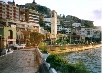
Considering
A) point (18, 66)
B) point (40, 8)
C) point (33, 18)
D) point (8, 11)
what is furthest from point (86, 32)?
point (18, 66)

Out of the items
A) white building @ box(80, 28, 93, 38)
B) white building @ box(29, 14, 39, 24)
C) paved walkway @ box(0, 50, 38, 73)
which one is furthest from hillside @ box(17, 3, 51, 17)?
paved walkway @ box(0, 50, 38, 73)

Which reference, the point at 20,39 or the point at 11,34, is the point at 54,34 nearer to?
the point at 20,39

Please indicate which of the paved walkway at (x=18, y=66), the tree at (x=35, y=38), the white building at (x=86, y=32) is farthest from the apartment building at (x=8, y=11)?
the paved walkway at (x=18, y=66)

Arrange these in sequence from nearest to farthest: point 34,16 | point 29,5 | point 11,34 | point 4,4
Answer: point 11,34 < point 4,4 < point 34,16 < point 29,5

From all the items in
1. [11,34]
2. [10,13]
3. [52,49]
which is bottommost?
[52,49]

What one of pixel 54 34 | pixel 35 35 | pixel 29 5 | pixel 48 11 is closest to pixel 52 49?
pixel 35 35

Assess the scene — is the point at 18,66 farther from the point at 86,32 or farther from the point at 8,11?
the point at 86,32

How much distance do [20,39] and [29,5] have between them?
268ft

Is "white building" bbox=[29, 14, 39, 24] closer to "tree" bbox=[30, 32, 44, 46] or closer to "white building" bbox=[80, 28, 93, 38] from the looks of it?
"white building" bbox=[80, 28, 93, 38]

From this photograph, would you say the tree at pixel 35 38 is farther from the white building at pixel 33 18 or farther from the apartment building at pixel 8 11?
the white building at pixel 33 18

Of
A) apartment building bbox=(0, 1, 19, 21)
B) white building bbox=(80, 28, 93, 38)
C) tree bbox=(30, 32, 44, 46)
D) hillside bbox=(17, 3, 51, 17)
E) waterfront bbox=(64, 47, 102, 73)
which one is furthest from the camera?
hillside bbox=(17, 3, 51, 17)

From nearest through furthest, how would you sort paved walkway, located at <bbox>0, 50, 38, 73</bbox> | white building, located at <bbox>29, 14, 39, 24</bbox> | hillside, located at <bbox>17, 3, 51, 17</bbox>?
paved walkway, located at <bbox>0, 50, 38, 73</bbox>, white building, located at <bbox>29, 14, 39, 24</bbox>, hillside, located at <bbox>17, 3, 51, 17</bbox>

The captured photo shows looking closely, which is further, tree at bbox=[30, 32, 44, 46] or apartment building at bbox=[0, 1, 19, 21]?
apartment building at bbox=[0, 1, 19, 21]

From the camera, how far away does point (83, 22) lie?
537ft
